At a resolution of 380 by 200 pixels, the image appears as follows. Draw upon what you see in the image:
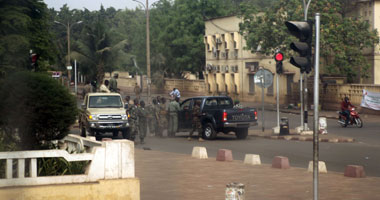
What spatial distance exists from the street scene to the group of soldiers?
0.06 meters

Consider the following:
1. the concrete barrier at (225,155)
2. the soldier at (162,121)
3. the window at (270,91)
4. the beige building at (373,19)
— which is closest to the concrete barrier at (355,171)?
the concrete barrier at (225,155)

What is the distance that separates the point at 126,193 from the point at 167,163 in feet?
21.8

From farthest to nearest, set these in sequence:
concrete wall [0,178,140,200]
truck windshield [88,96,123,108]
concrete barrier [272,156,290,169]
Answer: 1. truck windshield [88,96,123,108]
2. concrete barrier [272,156,290,169]
3. concrete wall [0,178,140,200]

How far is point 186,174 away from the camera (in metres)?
14.5

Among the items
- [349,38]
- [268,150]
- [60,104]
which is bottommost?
[268,150]

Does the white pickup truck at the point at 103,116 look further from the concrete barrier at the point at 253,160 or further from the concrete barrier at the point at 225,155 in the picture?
the concrete barrier at the point at 253,160

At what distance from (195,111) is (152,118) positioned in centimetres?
315

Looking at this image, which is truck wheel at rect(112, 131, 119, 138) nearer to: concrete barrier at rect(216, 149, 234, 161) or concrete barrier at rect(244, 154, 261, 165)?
concrete barrier at rect(216, 149, 234, 161)

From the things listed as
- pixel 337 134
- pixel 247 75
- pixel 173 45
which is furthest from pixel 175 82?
pixel 337 134

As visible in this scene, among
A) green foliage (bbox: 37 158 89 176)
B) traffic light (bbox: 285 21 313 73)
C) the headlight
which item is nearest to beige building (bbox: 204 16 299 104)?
the headlight

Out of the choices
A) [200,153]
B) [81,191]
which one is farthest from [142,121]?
[81,191]

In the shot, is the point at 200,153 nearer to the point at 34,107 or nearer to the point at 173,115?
the point at 173,115

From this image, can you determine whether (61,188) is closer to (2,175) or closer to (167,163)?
(2,175)

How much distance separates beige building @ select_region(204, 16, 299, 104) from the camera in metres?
51.8
